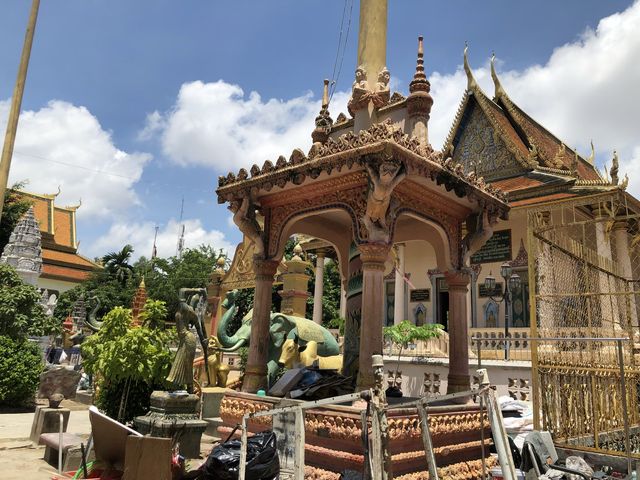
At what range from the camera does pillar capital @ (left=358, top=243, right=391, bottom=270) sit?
5.74 meters

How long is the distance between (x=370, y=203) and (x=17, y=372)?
34.7 ft

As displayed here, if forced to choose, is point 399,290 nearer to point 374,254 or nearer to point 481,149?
point 481,149

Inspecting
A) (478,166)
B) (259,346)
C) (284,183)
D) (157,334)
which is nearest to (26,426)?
(157,334)

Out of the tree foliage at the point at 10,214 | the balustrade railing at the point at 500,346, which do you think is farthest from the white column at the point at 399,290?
the tree foliage at the point at 10,214

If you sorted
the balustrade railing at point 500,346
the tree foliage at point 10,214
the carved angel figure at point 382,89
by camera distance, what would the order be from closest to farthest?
the carved angel figure at point 382,89 → the balustrade railing at point 500,346 → the tree foliage at point 10,214

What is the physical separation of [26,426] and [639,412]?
10780mm

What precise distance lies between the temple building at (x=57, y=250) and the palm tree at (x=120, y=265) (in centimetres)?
152

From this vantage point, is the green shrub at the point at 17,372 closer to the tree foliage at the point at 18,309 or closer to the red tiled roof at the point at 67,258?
the tree foliage at the point at 18,309

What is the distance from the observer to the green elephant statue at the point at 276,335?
1006cm

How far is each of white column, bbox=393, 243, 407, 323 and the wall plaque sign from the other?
423mm

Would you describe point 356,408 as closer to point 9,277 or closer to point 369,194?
point 369,194

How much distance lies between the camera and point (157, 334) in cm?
867

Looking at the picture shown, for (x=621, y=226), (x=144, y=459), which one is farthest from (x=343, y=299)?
(x=144, y=459)

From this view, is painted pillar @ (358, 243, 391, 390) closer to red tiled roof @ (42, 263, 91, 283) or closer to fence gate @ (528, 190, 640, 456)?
fence gate @ (528, 190, 640, 456)
